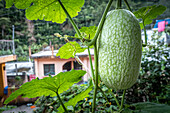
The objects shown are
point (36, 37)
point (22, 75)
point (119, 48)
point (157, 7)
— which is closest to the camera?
point (119, 48)

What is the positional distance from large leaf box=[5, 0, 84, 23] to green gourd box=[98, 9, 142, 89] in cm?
19

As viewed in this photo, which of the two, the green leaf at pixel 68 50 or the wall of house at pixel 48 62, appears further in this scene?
the wall of house at pixel 48 62

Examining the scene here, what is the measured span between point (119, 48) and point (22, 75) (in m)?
2.61

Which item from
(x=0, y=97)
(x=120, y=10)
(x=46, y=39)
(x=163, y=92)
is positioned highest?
(x=46, y=39)

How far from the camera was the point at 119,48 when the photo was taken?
0.27m

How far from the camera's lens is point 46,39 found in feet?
6.85

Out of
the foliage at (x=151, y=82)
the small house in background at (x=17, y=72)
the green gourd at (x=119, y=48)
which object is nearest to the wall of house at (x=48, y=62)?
the small house in background at (x=17, y=72)

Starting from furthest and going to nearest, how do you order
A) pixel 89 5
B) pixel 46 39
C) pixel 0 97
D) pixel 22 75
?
pixel 22 75 → pixel 46 39 → pixel 0 97 → pixel 89 5

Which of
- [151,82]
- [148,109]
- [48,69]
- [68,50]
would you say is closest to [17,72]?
[48,69]

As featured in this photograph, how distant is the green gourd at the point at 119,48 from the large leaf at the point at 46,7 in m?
0.19

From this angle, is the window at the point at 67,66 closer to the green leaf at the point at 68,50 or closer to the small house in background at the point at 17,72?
the small house in background at the point at 17,72

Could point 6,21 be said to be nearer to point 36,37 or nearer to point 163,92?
point 36,37

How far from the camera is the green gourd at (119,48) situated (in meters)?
0.27

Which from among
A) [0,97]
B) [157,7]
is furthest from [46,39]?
[157,7]
